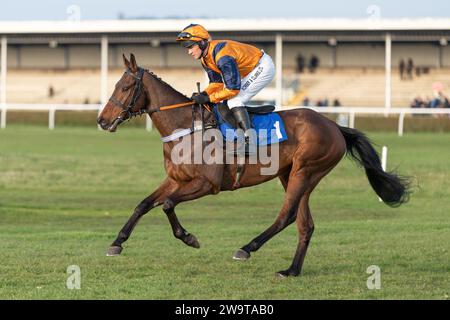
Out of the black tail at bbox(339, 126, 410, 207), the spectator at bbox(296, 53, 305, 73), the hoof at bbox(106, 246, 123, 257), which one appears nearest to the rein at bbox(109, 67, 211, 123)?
Result: the hoof at bbox(106, 246, 123, 257)

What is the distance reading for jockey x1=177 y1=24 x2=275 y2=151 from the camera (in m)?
9.17

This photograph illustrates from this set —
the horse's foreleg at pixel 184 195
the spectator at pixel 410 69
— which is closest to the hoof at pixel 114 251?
the horse's foreleg at pixel 184 195

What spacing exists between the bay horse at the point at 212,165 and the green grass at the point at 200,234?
36 centimetres

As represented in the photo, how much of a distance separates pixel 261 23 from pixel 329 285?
33946 mm

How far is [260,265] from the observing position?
9453 mm

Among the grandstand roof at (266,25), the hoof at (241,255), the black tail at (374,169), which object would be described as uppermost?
the grandstand roof at (266,25)

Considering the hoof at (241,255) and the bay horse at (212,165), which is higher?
the bay horse at (212,165)

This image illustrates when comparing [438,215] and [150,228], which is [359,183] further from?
[150,228]

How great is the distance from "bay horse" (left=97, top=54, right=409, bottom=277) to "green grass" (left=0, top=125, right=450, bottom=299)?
362 mm

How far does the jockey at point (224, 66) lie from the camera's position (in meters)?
9.17

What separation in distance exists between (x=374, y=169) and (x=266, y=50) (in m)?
40.1

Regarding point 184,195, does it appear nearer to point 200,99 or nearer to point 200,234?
point 200,99

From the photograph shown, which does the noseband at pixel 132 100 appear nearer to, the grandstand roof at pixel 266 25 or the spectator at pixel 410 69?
the grandstand roof at pixel 266 25

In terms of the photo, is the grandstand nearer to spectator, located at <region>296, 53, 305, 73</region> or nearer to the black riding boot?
spectator, located at <region>296, 53, 305, 73</region>
